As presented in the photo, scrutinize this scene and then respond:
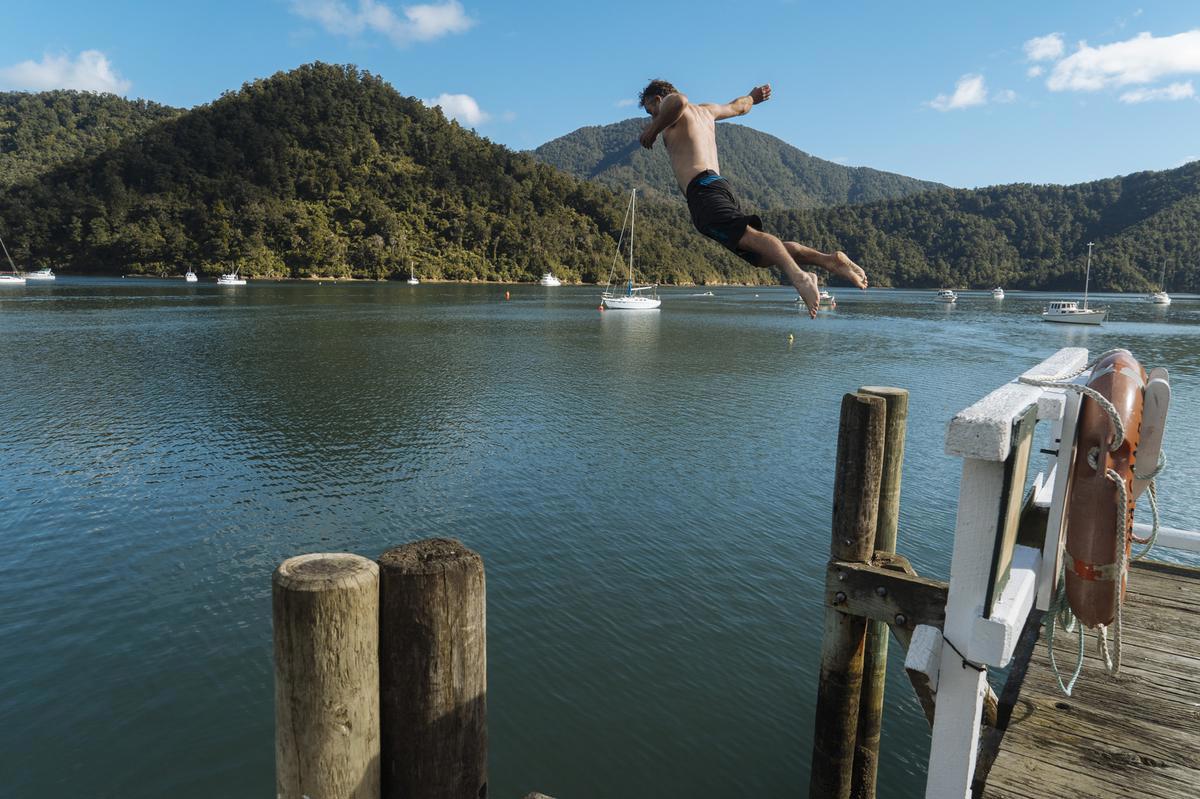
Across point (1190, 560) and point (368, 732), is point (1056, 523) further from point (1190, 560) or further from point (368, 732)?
point (1190, 560)

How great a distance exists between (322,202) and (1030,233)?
173m

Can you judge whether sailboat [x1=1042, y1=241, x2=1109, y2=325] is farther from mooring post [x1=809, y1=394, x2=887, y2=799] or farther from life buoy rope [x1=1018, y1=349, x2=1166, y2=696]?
life buoy rope [x1=1018, y1=349, x2=1166, y2=696]

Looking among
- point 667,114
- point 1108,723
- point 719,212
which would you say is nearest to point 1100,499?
point 1108,723

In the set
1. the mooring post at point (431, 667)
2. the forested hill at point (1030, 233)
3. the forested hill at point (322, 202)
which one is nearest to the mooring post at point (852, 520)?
the mooring post at point (431, 667)

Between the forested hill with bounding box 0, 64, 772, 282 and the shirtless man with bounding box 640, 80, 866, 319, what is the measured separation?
134 metres

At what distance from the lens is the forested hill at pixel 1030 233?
515 ft

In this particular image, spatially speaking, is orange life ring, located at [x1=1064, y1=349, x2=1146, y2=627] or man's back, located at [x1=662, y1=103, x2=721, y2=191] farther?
man's back, located at [x1=662, y1=103, x2=721, y2=191]

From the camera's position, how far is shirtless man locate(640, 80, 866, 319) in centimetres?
443

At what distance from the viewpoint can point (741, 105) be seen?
17.3 ft

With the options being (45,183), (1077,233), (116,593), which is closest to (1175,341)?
(116,593)

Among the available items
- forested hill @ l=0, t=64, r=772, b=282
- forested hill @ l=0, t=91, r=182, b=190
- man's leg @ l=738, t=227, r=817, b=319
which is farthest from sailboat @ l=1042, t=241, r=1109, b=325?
forested hill @ l=0, t=91, r=182, b=190

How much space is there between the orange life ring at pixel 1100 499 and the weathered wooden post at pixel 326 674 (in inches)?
125

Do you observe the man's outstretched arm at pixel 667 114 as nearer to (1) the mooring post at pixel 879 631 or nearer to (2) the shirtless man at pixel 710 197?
(2) the shirtless man at pixel 710 197

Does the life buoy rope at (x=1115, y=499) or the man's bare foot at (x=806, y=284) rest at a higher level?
the man's bare foot at (x=806, y=284)
